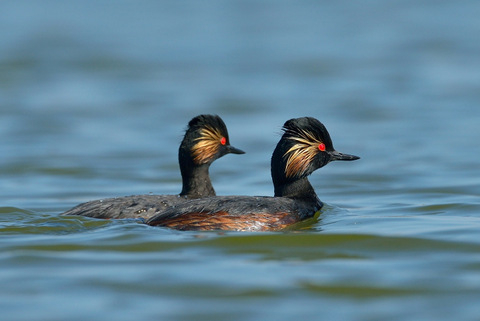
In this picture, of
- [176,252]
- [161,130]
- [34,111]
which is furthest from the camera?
[34,111]

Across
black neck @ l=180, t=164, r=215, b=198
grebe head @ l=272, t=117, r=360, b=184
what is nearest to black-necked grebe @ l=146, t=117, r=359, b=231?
grebe head @ l=272, t=117, r=360, b=184

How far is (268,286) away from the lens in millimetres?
8469

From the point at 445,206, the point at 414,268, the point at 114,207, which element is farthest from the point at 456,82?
the point at 414,268

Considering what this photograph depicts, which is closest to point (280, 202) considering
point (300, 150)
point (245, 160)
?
point (300, 150)

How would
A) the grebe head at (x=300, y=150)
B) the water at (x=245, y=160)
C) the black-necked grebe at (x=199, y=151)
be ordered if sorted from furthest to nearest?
the black-necked grebe at (x=199, y=151), the grebe head at (x=300, y=150), the water at (x=245, y=160)

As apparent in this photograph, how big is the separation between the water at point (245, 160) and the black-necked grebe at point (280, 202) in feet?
0.90

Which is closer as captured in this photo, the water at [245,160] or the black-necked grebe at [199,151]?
the water at [245,160]

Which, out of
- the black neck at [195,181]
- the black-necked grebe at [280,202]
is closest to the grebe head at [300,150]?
the black-necked grebe at [280,202]

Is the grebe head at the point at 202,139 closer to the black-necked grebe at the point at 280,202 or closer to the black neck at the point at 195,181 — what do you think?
the black neck at the point at 195,181

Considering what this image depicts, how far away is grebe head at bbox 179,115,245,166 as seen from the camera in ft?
43.0

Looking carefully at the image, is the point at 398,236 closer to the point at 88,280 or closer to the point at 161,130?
the point at 88,280

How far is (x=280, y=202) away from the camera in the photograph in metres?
11.2

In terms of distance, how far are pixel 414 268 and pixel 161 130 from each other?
12566 mm

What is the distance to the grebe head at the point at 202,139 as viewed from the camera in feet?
43.0
